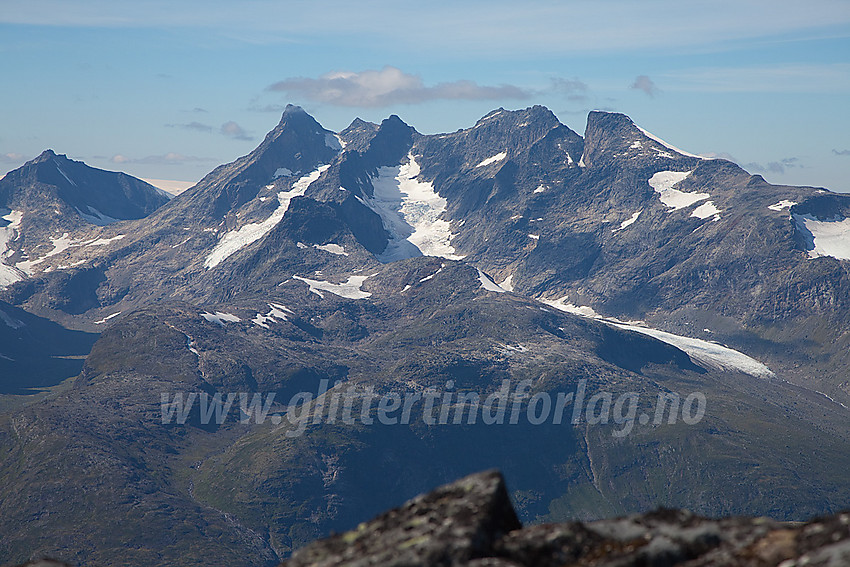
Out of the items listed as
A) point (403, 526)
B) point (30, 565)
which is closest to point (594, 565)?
point (403, 526)

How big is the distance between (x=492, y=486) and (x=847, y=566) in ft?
71.0

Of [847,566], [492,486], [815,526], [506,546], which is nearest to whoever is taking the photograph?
[847,566]

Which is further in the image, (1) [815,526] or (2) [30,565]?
(2) [30,565]

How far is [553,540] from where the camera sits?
55.8 m

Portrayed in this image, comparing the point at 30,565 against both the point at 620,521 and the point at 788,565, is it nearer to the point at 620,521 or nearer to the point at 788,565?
the point at 620,521

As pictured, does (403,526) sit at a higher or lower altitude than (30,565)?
higher

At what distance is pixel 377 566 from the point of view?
5359cm

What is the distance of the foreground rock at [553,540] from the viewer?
51750 millimetres

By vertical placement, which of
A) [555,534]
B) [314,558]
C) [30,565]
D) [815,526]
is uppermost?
[815,526]

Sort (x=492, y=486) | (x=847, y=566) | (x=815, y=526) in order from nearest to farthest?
(x=847, y=566) < (x=815, y=526) < (x=492, y=486)

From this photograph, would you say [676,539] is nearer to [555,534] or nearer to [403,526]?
[555,534]

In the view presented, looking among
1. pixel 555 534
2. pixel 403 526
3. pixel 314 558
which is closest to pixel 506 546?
pixel 555 534

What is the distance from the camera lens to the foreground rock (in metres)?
51.8

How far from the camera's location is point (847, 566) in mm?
46344
